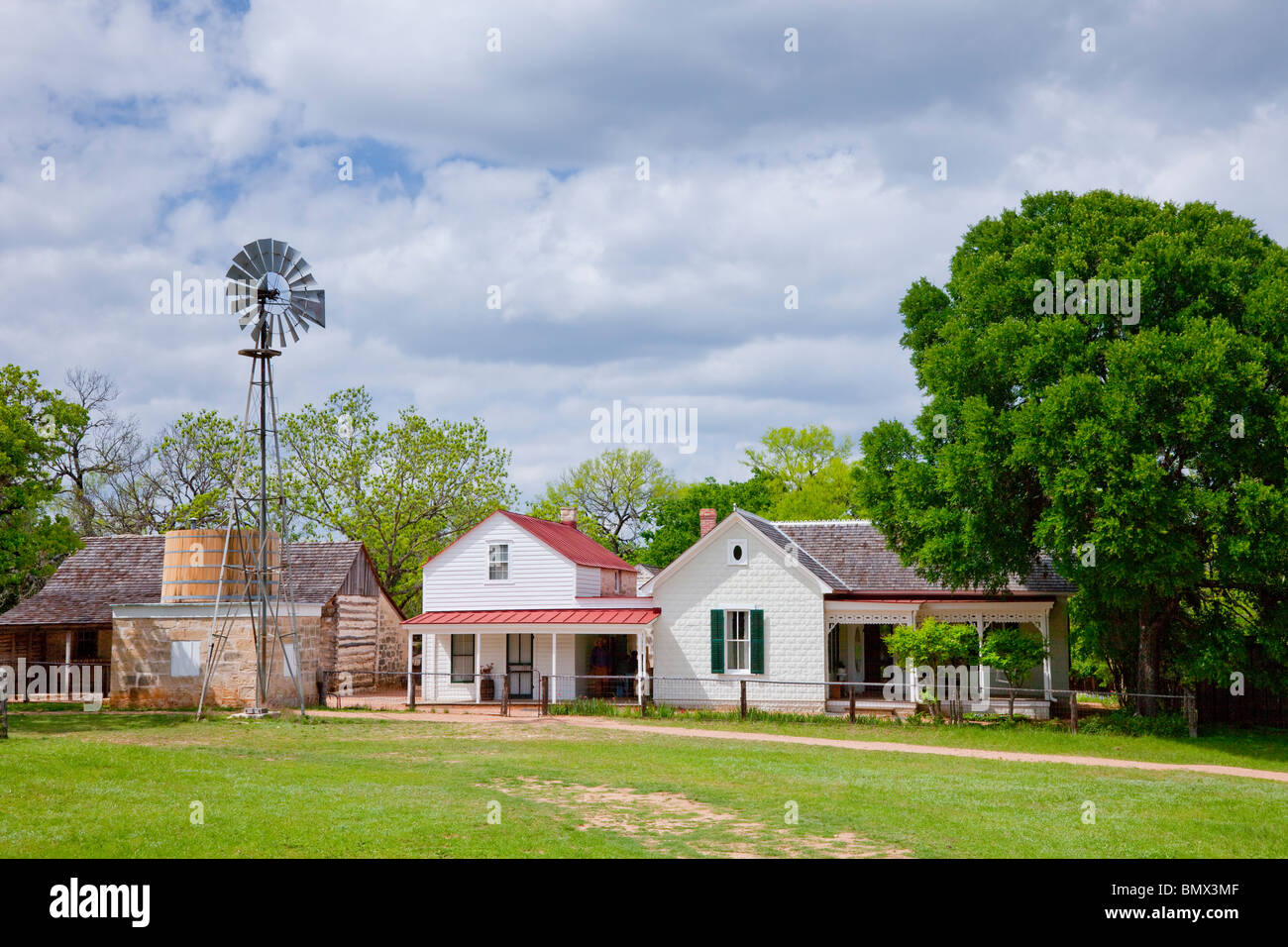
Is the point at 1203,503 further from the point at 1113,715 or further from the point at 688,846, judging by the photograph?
the point at 688,846

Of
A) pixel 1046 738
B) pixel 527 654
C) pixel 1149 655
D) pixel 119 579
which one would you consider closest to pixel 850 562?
pixel 1149 655

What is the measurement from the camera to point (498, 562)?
108ft

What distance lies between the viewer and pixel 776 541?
30.4 metres

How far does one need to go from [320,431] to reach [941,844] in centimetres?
3892

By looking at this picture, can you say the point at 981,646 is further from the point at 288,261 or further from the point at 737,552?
the point at 288,261

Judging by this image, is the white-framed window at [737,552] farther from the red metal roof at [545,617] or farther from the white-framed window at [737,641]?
the red metal roof at [545,617]

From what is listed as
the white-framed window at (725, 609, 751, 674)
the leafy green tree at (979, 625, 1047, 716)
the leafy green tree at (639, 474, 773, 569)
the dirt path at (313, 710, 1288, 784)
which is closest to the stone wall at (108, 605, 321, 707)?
the dirt path at (313, 710, 1288, 784)

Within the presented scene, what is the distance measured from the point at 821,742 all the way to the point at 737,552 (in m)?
8.59

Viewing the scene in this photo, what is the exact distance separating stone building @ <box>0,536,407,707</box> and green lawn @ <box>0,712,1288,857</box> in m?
8.45

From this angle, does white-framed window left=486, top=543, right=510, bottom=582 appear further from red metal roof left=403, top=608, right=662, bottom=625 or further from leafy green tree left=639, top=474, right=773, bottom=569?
leafy green tree left=639, top=474, right=773, bottom=569

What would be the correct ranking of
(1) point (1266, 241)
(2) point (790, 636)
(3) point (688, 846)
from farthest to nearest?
(2) point (790, 636) → (1) point (1266, 241) → (3) point (688, 846)

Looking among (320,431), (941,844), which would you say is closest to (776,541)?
(941,844)

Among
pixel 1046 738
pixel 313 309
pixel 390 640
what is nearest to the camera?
pixel 1046 738

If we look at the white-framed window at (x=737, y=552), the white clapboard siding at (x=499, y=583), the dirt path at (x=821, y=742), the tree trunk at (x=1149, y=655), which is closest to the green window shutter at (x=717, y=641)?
the white-framed window at (x=737, y=552)
